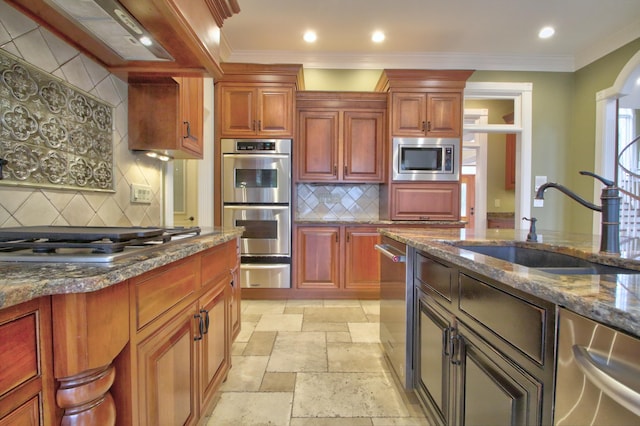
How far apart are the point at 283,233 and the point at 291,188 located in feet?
1.63

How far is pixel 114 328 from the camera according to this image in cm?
67

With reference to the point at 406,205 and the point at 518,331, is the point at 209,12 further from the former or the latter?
the point at 406,205

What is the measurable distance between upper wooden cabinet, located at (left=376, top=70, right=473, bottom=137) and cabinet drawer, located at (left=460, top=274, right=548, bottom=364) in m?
2.48

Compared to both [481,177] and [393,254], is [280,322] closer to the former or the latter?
[393,254]

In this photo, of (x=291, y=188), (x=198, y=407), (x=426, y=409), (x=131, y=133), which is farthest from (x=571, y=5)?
(x=198, y=407)

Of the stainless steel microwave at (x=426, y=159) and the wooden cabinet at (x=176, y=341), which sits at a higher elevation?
the stainless steel microwave at (x=426, y=159)

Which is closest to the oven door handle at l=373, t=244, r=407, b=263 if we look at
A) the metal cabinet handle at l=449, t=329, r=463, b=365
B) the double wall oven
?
the metal cabinet handle at l=449, t=329, r=463, b=365

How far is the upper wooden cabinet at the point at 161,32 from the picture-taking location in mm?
985

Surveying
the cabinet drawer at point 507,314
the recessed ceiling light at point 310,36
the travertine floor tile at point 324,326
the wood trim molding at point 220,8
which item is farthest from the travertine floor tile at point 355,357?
the recessed ceiling light at point 310,36

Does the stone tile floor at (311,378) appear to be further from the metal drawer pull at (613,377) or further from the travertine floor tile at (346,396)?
the metal drawer pull at (613,377)

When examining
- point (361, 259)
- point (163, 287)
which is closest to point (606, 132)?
point (361, 259)

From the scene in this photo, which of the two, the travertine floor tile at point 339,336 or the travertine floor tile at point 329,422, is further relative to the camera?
the travertine floor tile at point 339,336

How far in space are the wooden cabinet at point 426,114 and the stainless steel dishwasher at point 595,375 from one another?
283 centimetres

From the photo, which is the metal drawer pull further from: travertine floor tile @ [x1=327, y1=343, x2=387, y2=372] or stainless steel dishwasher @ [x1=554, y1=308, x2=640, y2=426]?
travertine floor tile @ [x1=327, y1=343, x2=387, y2=372]
